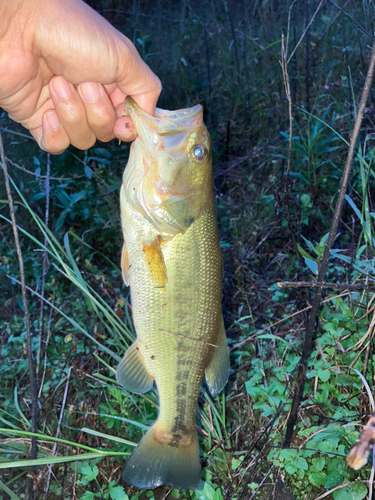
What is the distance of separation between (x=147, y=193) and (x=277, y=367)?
151 centimetres

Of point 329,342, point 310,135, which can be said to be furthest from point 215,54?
point 329,342

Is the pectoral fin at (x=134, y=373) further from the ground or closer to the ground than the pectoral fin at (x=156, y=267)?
closer to the ground

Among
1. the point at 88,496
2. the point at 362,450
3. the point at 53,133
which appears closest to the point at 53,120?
the point at 53,133

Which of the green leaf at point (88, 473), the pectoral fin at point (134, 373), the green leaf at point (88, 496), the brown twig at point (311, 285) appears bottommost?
the green leaf at point (88, 496)

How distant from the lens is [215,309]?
78.8 inches

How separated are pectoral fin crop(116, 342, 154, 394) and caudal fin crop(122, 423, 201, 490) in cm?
25

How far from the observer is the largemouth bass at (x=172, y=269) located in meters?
1.96

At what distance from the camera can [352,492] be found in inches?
83.3

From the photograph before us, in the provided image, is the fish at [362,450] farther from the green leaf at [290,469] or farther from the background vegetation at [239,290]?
the green leaf at [290,469]

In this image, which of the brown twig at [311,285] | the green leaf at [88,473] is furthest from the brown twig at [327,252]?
the green leaf at [88,473]

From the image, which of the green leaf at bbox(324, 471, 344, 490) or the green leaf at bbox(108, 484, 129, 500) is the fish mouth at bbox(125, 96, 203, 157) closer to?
the green leaf at bbox(324, 471, 344, 490)

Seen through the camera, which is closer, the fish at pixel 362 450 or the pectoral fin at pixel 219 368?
the fish at pixel 362 450

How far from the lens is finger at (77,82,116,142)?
201 centimetres

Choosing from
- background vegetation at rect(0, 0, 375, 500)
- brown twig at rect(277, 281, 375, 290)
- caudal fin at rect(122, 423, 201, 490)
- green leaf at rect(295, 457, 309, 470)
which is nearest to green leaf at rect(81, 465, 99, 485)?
background vegetation at rect(0, 0, 375, 500)
